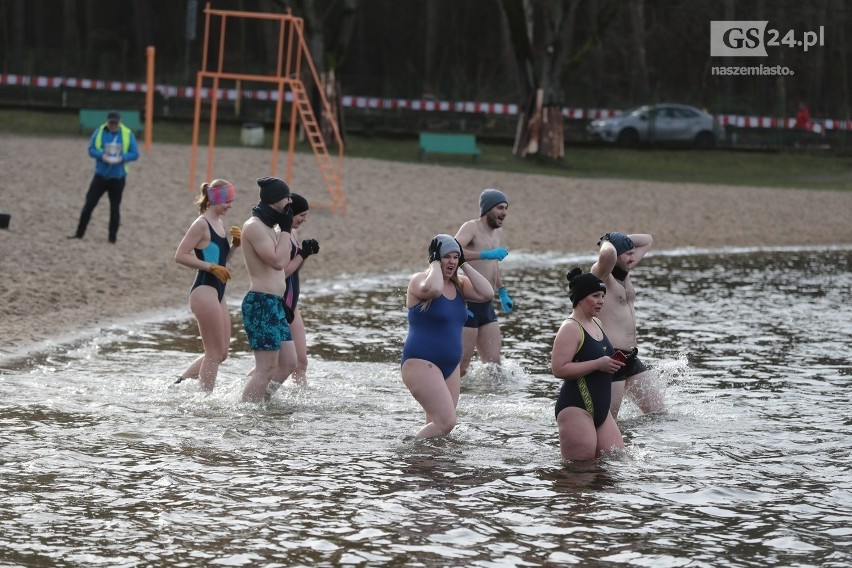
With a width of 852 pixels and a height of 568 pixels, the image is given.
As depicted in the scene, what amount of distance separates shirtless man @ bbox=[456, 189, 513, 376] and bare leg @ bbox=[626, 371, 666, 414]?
141cm

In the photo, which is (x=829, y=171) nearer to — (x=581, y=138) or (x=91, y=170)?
(x=581, y=138)

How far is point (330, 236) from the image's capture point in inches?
914

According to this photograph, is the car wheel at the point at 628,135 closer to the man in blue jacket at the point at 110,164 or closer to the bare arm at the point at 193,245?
the man in blue jacket at the point at 110,164

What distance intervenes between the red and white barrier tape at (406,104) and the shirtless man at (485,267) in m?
31.3

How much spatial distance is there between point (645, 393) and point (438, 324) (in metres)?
2.21

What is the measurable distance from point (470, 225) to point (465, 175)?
1986 cm

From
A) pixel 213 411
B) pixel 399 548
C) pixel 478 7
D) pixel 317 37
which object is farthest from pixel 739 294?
pixel 478 7

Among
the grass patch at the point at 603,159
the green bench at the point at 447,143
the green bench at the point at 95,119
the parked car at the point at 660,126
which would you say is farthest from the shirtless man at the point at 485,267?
the parked car at the point at 660,126

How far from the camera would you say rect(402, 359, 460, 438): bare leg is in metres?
9.30

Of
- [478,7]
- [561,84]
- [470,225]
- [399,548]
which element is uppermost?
[478,7]

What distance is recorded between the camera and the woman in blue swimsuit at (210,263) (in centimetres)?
1070

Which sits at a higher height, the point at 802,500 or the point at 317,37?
the point at 317,37

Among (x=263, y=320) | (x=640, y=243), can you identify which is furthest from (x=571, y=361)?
(x=263, y=320)

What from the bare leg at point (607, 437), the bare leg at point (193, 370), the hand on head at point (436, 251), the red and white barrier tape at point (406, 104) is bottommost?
the bare leg at point (193, 370)
